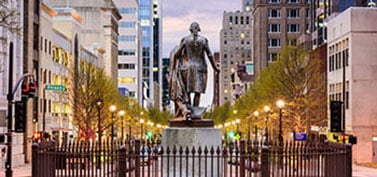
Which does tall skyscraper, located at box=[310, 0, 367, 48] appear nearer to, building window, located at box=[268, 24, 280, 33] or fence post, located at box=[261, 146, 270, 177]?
building window, located at box=[268, 24, 280, 33]

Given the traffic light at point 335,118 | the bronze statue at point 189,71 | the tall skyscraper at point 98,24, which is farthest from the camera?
the tall skyscraper at point 98,24

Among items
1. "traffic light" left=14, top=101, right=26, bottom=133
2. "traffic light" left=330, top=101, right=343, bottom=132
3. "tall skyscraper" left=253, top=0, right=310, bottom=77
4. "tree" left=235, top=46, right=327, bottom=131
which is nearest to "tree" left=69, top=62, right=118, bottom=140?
"tree" left=235, top=46, right=327, bottom=131

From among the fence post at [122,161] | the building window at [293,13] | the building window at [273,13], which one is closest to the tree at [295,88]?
the fence post at [122,161]

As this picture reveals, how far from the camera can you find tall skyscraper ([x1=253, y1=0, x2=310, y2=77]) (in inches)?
6727

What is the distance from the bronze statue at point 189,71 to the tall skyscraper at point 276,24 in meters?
144

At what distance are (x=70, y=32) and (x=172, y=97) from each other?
71.9 meters

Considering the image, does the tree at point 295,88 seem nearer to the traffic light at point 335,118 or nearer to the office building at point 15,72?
the office building at point 15,72

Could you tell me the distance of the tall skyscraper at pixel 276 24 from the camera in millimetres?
170875

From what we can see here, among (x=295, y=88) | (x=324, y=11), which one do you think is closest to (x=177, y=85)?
(x=295, y=88)

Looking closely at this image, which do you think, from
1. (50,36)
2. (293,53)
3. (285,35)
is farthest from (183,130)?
(285,35)

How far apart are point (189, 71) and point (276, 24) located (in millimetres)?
147807

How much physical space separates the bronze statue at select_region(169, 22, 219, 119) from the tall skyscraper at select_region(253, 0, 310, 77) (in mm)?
144423

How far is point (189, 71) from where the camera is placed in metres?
26.0

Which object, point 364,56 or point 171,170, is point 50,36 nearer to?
point 364,56
